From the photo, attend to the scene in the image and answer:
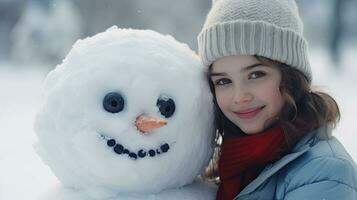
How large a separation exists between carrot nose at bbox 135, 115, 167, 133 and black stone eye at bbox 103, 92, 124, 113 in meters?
0.04

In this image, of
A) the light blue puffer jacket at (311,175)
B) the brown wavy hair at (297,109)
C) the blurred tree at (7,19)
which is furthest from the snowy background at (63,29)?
the light blue puffer jacket at (311,175)

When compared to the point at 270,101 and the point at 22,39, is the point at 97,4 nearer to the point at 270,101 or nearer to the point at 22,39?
the point at 22,39

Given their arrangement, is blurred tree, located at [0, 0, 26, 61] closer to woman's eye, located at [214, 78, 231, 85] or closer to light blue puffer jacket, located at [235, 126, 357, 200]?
woman's eye, located at [214, 78, 231, 85]

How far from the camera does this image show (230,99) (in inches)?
46.8

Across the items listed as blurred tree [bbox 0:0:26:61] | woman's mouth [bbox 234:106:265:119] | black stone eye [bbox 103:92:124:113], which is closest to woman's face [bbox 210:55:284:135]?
woman's mouth [bbox 234:106:265:119]

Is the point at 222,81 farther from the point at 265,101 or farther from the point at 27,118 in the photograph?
the point at 27,118

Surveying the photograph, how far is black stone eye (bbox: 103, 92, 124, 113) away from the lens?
1.06 m

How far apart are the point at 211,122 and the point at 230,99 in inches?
2.4

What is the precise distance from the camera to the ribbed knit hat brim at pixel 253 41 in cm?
116

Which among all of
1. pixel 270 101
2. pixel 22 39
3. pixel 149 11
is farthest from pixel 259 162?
pixel 22 39

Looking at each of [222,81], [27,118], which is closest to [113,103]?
[222,81]

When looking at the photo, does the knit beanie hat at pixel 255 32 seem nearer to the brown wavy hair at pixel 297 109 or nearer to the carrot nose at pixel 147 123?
the brown wavy hair at pixel 297 109

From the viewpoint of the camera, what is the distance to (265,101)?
3.91 feet

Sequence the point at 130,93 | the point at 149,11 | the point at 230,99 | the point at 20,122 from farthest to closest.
→ 1. the point at 149,11
2. the point at 20,122
3. the point at 230,99
4. the point at 130,93
